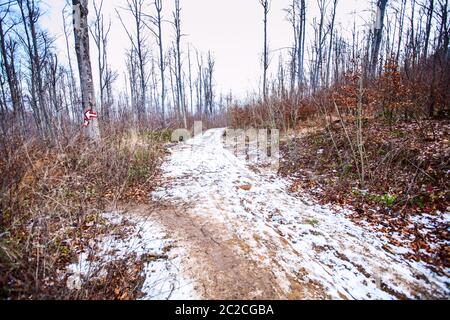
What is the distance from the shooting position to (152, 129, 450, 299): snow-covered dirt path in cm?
214

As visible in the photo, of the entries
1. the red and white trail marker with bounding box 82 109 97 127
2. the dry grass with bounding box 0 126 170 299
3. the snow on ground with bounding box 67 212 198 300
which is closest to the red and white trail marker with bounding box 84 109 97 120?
the red and white trail marker with bounding box 82 109 97 127

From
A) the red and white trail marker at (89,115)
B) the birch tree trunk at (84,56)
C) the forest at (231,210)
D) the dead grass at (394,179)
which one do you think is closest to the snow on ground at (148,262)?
the forest at (231,210)

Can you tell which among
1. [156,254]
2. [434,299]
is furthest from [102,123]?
[434,299]

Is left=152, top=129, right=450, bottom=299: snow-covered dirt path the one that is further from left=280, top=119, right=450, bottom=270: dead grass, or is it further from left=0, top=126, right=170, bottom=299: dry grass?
left=0, top=126, right=170, bottom=299: dry grass

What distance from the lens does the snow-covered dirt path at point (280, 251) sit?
214 centimetres

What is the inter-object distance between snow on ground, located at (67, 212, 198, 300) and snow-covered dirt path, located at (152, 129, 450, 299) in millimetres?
140

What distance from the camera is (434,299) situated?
2.05 m

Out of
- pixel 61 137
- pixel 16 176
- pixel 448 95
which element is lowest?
pixel 16 176

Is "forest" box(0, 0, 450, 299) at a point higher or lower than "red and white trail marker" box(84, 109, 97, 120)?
lower

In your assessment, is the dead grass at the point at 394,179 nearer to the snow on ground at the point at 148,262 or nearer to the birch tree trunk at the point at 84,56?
the snow on ground at the point at 148,262

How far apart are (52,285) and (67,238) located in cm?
101

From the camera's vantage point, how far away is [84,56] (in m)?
5.51

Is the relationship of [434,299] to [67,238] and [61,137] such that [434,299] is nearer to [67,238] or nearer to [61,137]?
[67,238]

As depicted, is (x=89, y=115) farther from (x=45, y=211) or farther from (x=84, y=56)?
(x=45, y=211)
